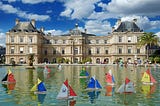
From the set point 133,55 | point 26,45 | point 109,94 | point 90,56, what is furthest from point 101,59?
point 109,94

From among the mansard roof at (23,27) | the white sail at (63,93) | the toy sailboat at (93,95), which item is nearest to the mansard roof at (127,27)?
the mansard roof at (23,27)

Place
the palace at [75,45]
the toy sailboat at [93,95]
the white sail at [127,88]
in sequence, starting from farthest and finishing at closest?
the palace at [75,45], the white sail at [127,88], the toy sailboat at [93,95]

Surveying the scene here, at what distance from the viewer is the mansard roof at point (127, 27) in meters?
86.2

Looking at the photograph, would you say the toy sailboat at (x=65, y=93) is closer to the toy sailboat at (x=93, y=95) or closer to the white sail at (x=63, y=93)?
the white sail at (x=63, y=93)

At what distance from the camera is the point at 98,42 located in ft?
306

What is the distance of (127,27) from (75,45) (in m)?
17.3

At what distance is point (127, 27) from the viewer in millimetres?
86875

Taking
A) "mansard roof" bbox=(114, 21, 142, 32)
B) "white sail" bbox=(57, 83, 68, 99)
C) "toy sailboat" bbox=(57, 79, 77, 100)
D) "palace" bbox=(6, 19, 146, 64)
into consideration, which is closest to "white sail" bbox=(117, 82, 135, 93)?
"toy sailboat" bbox=(57, 79, 77, 100)

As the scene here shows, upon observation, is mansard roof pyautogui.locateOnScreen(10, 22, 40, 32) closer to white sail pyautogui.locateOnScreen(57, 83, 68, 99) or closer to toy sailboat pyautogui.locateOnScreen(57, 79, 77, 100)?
toy sailboat pyautogui.locateOnScreen(57, 79, 77, 100)

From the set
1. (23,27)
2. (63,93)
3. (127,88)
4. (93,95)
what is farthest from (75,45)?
(63,93)

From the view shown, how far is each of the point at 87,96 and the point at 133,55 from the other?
7235 cm

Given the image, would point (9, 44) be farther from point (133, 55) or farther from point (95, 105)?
point (95, 105)

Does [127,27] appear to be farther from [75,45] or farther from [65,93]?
[65,93]

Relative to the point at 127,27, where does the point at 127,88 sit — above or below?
below
